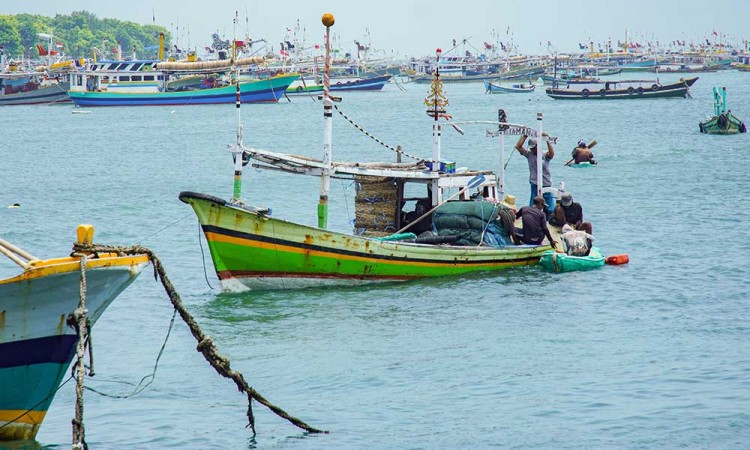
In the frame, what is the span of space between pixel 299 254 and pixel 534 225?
4683 mm

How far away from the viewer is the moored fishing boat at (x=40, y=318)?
11.1m

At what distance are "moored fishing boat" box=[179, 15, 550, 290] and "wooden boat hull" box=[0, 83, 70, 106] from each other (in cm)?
9537

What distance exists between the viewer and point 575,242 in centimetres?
2180

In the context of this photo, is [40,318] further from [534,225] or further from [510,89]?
[510,89]

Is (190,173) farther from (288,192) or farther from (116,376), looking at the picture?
(116,376)

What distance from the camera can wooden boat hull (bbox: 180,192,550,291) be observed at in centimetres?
1902

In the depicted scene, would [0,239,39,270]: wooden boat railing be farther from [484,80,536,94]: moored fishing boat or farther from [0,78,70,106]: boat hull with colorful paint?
[484,80,536,94]: moored fishing boat

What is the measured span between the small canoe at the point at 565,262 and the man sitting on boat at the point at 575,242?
0.14m

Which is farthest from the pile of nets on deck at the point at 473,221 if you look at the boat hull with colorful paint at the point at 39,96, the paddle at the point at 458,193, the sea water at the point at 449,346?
the boat hull with colorful paint at the point at 39,96

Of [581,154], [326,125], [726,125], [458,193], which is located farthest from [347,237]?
[726,125]

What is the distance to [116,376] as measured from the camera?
15.2 m

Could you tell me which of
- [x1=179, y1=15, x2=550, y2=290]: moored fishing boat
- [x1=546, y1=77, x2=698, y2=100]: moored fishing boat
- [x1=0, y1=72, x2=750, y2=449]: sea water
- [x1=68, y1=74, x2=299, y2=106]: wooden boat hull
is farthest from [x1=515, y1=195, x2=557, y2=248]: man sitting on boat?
[x1=68, y1=74, x2=299, y2=106]: wooden boat hull

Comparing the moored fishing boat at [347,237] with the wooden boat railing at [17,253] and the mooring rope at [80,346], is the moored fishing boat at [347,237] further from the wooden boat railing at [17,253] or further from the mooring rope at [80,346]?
the mooring rope at [80,346]

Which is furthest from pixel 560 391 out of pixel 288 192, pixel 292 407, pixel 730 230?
pixel 288 192
